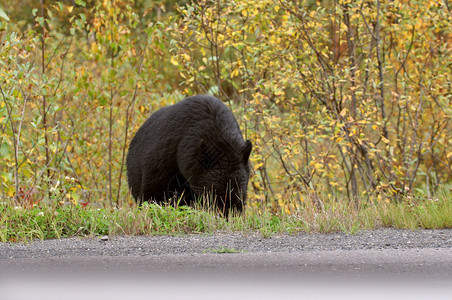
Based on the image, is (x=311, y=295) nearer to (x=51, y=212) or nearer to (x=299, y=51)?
(x=51, y=212)

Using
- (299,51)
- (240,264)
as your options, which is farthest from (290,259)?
(299,51)

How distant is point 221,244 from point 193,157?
1623 mm

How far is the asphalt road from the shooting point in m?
3.36

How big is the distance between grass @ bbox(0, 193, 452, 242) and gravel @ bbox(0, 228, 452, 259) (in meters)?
0.15

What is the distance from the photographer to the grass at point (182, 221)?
5171mm

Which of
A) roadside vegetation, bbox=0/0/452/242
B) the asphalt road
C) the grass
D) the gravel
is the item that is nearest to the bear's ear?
roadside vegetation, bbox=0/0/452/242

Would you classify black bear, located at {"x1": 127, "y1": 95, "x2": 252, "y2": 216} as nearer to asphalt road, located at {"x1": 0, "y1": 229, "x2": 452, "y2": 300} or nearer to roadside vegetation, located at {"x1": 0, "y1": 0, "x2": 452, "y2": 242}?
roadside vegetation, located at {"x1": 0, "y1": 0, "x2": 452, "y2": 242}

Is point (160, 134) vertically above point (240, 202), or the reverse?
point (160, 134)

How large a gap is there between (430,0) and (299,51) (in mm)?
1832

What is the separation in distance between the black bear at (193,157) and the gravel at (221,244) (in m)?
1.01

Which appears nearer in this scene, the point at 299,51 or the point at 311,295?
the point at 311,295

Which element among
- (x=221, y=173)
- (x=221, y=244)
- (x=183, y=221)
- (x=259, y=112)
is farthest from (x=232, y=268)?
(x=259, y=112)

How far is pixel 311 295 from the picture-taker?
329 cm

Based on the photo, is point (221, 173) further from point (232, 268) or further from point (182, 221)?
point (232, 268)
